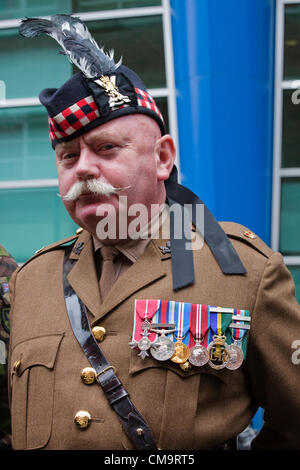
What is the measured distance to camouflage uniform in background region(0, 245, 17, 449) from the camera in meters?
2.94

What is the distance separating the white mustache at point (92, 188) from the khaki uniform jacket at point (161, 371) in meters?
0.31

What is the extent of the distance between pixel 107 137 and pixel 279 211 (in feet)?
10.3

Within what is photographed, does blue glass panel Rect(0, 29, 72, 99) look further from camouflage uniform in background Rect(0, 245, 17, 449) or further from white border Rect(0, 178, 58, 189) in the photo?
camouflage uniform in background Rect(0, 245, 17, 449)

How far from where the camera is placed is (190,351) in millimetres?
1976

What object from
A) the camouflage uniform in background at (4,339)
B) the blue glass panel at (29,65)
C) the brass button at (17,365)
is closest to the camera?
the brass button at (17,365)

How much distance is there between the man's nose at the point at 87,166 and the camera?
6.50 ft

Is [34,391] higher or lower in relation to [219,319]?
lower

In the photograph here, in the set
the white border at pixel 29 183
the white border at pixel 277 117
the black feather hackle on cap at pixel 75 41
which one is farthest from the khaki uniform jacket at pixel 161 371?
the white border at pixel 29 183

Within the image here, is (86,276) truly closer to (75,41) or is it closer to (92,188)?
(92,188)

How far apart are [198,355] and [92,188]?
68 cm

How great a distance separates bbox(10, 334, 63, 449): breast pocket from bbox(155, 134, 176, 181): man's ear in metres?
0.71

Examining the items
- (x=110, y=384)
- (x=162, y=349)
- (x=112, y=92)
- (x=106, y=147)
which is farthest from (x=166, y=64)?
(x=110, y=384)

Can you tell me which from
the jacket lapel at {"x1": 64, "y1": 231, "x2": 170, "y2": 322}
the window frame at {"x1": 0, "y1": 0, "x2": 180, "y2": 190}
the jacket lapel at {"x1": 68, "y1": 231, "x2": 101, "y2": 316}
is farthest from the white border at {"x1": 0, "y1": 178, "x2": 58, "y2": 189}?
the jacket lapel at {"x1": 64, "y1": 231, "x2": 170, "y2": 322}

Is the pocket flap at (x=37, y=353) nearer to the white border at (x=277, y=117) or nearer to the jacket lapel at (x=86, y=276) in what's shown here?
the jacket lapel at (x=86, y=276)
